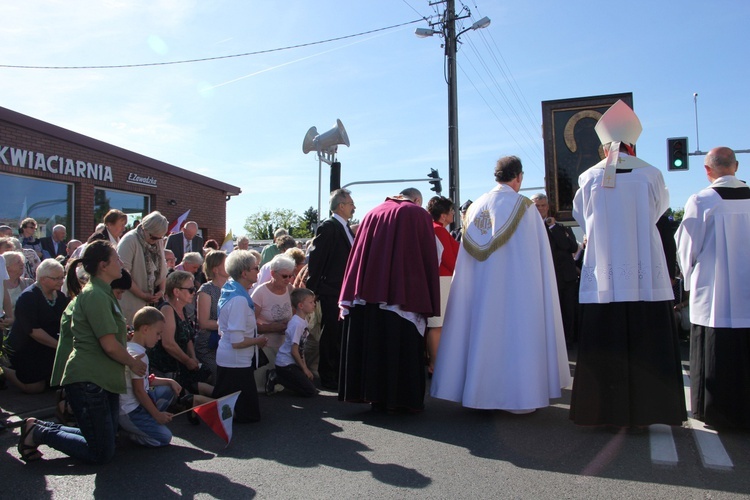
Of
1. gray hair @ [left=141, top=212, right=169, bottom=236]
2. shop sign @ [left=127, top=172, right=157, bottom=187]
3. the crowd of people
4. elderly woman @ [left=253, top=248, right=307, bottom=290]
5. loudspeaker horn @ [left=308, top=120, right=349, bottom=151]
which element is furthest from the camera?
shop sign @ [left=127, top=172, right=157, bottom=187]

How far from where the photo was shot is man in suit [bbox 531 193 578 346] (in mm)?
8555

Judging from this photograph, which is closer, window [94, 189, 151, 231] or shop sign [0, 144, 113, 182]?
shop sign [0, 144, 113, 182]

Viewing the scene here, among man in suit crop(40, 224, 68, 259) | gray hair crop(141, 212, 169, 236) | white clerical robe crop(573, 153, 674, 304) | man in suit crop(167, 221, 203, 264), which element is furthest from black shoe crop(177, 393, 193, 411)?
man in suit crop(40, 224, 68, 259)

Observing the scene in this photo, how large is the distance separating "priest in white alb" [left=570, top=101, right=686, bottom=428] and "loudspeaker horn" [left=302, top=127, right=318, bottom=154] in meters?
12.8

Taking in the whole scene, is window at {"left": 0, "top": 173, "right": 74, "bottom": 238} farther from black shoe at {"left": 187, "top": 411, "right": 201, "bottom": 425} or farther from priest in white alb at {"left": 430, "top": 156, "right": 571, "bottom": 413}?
priest in white alb at {"left": 430, "top": 156, "right": 571, "bottom": 413}

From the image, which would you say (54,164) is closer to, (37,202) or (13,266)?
(37,202)

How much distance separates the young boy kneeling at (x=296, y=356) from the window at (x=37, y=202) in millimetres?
9627

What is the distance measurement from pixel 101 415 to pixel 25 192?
11451mm

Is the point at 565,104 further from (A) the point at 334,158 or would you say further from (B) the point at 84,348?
(A) the point at 334,158

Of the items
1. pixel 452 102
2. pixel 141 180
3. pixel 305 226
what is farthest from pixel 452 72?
pixel 305 226

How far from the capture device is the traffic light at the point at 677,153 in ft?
60.2

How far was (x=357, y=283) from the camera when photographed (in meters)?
5.25

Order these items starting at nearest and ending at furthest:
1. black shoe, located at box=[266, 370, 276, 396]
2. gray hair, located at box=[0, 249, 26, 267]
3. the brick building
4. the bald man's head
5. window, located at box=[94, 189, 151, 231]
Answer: the bald man's head, black shoe, located at box=[266, 370, 276, 396], gray hair, located at box=[0, 249, 26, 267], the brick building, window, located at box=[94, 189, 151, 231]

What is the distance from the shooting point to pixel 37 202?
1391 centimetres
